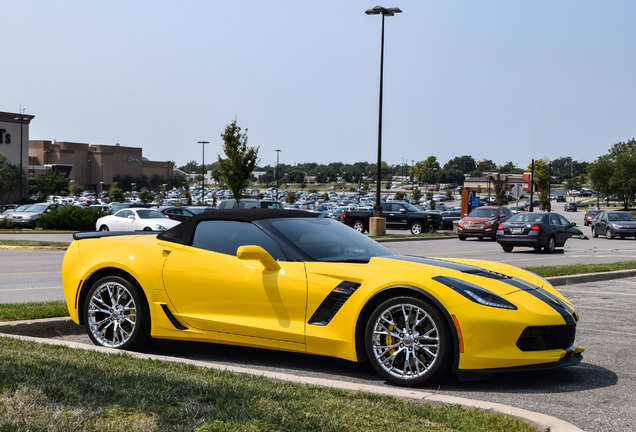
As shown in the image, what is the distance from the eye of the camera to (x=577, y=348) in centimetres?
600

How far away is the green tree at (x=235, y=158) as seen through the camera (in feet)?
154

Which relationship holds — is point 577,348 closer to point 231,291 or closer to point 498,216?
point 231,291

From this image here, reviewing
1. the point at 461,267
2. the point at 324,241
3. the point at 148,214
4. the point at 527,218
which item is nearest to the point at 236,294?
the point at 324,241

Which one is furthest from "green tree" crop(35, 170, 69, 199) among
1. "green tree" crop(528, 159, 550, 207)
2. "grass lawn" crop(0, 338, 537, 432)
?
"grass lawn" crop(0, 338, 537, 432)

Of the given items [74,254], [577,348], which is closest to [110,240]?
[74,254]

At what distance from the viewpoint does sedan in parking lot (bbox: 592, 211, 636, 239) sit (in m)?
37.0

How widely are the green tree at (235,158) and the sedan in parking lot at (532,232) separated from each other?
24.7m

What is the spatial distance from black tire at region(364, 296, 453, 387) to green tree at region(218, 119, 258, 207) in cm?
4169

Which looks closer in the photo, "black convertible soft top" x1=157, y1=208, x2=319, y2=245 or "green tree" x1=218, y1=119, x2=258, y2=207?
"black convertible soft top" x1=157, y1=208, x2=319, y2=245

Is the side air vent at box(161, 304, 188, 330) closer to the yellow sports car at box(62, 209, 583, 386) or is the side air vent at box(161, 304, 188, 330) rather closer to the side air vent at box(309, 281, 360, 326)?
the yellow sports car at box(62, 209, 583, 386)

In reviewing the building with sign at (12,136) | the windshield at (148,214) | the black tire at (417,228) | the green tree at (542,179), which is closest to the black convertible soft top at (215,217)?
the windshield at (148,214)

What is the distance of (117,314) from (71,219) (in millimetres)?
29815

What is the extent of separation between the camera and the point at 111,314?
22.8 ft

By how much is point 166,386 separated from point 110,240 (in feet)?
9.21
